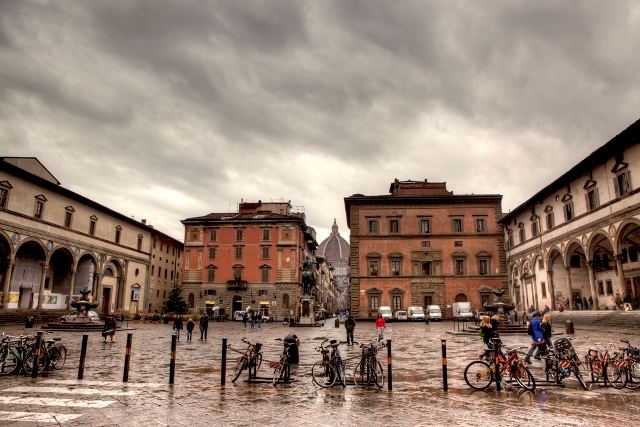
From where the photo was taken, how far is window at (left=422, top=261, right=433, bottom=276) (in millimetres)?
47078

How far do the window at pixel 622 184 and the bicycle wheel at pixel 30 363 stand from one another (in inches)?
1151

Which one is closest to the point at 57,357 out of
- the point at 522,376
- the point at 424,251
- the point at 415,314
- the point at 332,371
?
the point at 332,371

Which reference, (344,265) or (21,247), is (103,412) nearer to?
(21,247)

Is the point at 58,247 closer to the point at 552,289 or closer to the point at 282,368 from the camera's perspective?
the point at 282,368

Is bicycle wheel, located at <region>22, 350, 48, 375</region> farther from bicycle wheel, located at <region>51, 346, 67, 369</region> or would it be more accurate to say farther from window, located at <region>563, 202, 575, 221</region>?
window, located at <region>563, 202, 575, 221</region>

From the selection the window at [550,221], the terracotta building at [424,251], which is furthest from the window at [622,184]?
the terracotta building at [424,251]

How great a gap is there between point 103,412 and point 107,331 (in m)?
13.2

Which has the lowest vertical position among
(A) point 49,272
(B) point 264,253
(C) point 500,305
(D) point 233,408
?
(D) point 233,408

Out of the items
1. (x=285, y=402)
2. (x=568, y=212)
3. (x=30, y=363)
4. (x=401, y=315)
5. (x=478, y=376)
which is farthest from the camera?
(x=401, y=315)

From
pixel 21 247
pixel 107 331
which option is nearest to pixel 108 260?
pixel 21 247

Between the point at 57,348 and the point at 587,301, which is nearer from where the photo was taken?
the point at 57,348

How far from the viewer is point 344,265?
180250 mm

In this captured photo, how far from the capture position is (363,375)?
9.33 meters

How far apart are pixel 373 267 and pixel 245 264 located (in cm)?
1564
